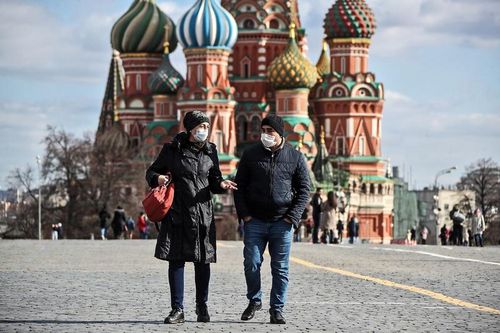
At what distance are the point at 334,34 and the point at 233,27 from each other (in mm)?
6802

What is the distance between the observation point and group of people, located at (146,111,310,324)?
47.6ft

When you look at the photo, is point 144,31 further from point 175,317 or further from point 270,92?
point 175,317

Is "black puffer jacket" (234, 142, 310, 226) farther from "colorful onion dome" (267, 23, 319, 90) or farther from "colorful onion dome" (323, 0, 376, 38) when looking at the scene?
"colorful onion dome" (323, 0, 376, 38)

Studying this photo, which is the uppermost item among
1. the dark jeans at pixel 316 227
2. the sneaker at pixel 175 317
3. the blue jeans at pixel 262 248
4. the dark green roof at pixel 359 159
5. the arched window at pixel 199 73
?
the arched window at pixel 199 73

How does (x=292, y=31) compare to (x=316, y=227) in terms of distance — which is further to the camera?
(x=292, y=31)

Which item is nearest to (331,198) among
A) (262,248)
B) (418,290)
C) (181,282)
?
(418,290)

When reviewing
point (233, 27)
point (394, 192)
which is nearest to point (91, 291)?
point (233, 27)

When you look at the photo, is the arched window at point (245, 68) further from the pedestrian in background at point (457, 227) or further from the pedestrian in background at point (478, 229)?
the pedestrian in background at point (478, 229)

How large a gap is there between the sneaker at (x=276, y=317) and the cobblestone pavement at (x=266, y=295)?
0.41ft

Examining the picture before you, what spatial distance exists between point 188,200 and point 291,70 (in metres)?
78.5

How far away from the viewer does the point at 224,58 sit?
3642 inches

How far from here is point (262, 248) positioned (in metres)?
14.9

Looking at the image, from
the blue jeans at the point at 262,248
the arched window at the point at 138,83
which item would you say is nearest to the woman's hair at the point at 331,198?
the blue jeans at the point at 262,248

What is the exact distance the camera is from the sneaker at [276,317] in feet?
46.9
